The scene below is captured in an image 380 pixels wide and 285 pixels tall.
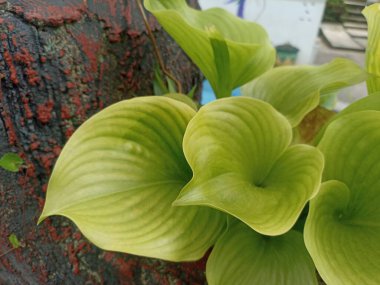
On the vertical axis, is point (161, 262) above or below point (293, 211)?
below

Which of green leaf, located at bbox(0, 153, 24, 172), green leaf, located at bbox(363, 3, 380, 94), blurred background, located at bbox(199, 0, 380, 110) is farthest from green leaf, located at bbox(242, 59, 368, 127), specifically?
blurred background, located at bbox(199, 0, 380, 110)

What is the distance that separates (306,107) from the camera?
51cm

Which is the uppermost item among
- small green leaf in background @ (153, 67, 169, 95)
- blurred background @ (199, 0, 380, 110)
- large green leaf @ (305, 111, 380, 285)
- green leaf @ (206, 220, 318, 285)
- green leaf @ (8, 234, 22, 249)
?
large green leaf @ (305, 111, 380, 285)

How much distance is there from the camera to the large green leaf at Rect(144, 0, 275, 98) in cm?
49

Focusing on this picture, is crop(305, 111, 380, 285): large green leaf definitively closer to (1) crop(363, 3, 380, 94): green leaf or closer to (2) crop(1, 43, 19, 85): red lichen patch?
(1) crop(363, 3, 380, 94): green leaf

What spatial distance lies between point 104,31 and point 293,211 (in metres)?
0.36

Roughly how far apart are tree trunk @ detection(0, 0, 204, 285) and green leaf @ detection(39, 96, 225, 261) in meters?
0.12

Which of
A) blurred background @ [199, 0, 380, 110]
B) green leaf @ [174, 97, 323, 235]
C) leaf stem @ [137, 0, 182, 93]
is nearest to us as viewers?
green leaf @ [174, 97, 323, 235]

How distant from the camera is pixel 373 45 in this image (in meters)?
0.50

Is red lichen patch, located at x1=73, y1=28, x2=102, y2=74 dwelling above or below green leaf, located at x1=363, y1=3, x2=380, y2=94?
below

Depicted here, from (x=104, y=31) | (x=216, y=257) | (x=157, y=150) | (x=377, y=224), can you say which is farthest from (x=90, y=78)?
(x=377, y=224)

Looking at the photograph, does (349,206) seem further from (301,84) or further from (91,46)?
(91,46)

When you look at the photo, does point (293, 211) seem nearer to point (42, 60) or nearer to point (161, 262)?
point (161, 262)

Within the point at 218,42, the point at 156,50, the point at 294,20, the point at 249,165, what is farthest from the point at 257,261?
the point at 294,20
